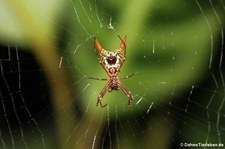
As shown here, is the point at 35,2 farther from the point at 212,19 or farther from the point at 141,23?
the point at 212,19

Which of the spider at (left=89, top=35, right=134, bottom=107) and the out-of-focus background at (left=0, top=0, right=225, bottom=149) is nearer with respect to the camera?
the out-of-focus background at (left=0, top=0, right=225, bottom=149)

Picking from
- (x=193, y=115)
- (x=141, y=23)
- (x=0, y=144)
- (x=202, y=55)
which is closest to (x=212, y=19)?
(x=202, y=55)

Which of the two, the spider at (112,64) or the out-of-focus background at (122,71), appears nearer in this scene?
the out-of-focus background at (122,71)

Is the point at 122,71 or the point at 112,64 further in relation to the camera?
the point at 112,64
